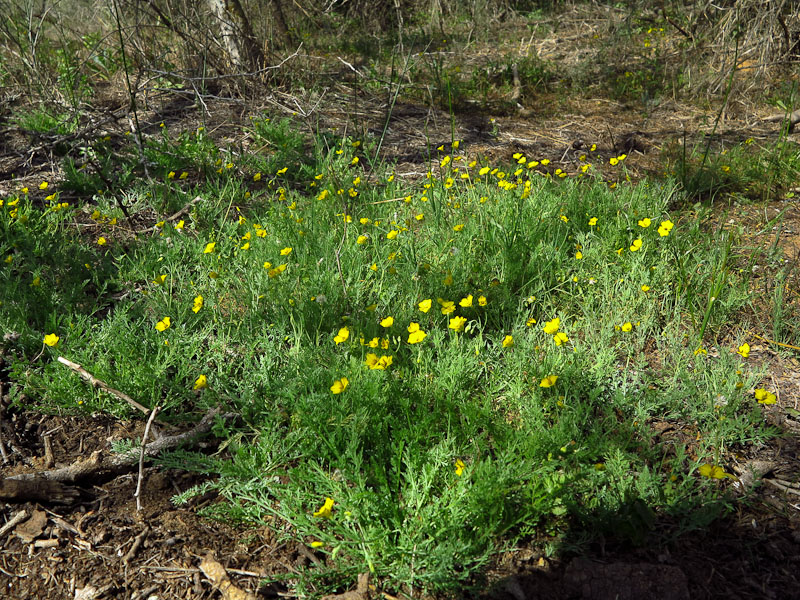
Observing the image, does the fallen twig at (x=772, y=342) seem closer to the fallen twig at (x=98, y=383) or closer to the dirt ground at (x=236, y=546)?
the dirt ground at (x=236, y=546)

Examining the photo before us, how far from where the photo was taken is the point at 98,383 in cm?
232

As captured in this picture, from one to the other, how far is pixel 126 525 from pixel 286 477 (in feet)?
1.85

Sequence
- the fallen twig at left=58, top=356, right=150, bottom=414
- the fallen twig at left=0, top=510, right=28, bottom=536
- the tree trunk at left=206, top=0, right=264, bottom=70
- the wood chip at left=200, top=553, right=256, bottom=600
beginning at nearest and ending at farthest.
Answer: the wood chip at left=200, top=553, right=256, bottom=600 < the fallen twig at left=0, top=510, right=28, bottom=536 < the fallen twig at left=58, top=356, right=150, bottom=414 < the tree trunk at left=206, top=0, right=264, bottom=70

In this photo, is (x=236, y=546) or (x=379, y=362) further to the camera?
(x=379, y=362)

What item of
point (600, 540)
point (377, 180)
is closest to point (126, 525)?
point (600, 540)

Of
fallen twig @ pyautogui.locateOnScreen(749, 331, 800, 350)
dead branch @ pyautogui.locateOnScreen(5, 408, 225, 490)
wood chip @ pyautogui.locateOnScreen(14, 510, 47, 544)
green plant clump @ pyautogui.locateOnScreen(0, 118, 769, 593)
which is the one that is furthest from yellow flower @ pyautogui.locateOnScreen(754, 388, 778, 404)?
wood chip @ pyautogui.locateOnScreen(14, 510, 47, 544)

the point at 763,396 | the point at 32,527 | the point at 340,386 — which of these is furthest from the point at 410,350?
the point at 32,527

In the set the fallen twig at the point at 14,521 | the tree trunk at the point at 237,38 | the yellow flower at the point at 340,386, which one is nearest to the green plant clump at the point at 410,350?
the yellow flower at the point at 340,386

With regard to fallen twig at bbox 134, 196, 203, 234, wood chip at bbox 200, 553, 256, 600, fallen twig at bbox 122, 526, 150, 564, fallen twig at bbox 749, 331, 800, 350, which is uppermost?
fallen twig at bbox 134, 196, 203, 234

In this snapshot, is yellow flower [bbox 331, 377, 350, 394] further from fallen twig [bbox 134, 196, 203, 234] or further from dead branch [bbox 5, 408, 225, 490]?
fallen twig [bbox 134, 196, 203, 234]

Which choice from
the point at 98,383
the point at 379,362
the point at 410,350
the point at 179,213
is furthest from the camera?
the point at 179,213

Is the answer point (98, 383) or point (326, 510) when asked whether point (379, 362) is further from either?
point (98, 383)

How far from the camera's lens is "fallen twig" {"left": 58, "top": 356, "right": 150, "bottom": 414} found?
91.0 inches

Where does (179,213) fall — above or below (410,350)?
above
